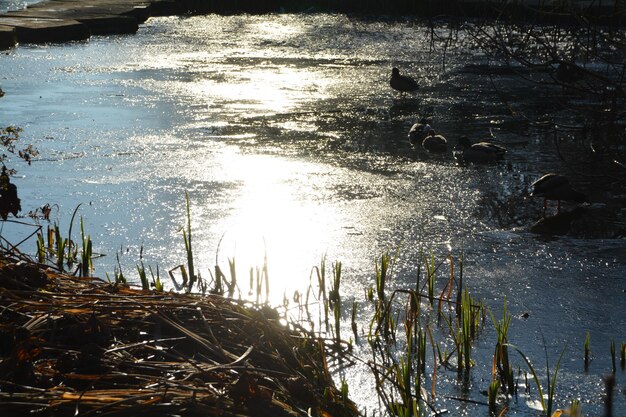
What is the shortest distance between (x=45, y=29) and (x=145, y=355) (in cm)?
1399

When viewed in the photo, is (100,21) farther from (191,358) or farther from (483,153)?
(191,358)

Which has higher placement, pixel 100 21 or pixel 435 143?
pixel 100 21

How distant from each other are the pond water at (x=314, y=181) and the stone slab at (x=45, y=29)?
1.61 meters

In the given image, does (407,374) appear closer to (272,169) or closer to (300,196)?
(300,196)

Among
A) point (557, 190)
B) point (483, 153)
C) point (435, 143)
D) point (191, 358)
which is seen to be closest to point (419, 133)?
point (435, 143)

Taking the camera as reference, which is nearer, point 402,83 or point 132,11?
point 402,83

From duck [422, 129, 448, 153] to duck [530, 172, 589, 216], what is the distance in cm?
189

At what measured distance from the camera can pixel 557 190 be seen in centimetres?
695

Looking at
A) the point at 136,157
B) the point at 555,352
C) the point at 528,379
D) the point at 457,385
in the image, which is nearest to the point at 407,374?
the point at 457,385

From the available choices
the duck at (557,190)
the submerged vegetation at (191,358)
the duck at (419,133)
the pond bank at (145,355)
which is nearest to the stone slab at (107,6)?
the duck at (419,133)

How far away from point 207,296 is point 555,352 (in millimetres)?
1744

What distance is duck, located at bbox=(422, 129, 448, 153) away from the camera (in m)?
8.87

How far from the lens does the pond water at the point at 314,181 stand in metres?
5.14

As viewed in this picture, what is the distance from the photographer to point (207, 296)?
369cm
